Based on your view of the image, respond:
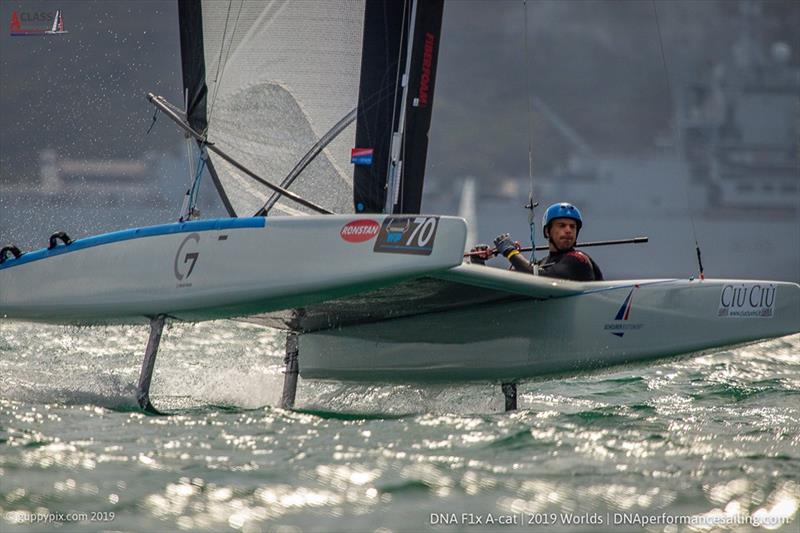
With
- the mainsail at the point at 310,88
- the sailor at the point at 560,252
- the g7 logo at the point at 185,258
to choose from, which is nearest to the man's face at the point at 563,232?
the sailor at the point at 560,252

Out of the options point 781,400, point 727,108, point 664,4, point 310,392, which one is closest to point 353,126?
point 310,392

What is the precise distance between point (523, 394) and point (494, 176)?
19.9 meters

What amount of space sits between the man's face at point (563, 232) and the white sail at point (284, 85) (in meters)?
0.78

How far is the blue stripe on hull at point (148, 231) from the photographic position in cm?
270

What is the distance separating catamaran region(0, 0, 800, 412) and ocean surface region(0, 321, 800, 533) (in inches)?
8.0

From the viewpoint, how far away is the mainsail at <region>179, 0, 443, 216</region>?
11.7 ft

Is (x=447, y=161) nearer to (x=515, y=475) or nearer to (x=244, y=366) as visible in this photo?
(x=244, y=366)

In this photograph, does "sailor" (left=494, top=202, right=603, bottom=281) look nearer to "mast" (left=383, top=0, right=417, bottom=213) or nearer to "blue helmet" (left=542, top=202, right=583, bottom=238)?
"blue helmet" (left=542, top=202, right=583, bottom=238)

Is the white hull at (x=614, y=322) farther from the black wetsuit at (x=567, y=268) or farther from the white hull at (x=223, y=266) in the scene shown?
the white hull at (x=223, y=266)

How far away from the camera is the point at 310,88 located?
3.69 m

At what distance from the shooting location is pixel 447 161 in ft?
76.0

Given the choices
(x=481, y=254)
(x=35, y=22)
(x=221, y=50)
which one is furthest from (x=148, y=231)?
(x=35, y=22)

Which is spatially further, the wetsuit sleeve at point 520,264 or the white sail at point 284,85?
the white sail at point 284,85

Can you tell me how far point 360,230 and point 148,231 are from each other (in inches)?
27.6
